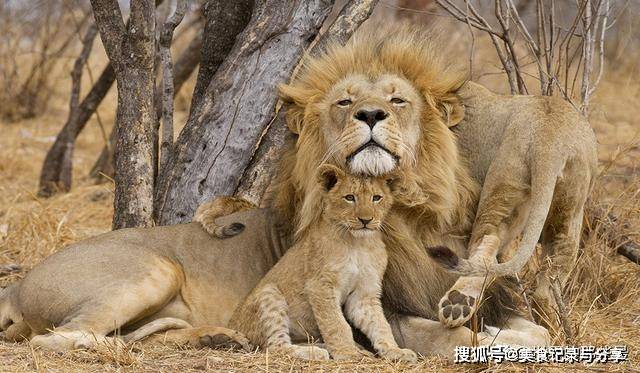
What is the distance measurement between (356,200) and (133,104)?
143 cm

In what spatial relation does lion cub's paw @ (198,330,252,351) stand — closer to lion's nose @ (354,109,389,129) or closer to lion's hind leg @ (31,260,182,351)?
lion's hind leg @ (31,260,182,351)

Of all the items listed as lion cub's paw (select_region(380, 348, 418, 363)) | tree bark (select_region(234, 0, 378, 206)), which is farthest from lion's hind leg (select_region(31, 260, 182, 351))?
lion cub's paw (select_region(380, 348, 418, 363))

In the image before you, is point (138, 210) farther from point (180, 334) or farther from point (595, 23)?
point (595, 23)

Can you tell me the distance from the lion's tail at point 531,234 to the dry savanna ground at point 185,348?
0.33 m

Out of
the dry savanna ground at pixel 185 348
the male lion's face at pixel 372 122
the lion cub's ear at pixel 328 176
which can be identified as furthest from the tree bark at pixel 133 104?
the lion cub's ear at pixel 328 176

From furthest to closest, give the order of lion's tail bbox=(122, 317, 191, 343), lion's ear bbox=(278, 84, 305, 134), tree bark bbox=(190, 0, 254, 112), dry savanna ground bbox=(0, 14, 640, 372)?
tree bark bbox=(190, 0, 254, 112) < lion's ear bbox=(278, 84, 305, 134) < lion's tail bbox=(122, 317, 191, 343) < dry savanna ground bbox=(0, 14, 640, 372)

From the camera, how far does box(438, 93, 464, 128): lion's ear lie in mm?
4062

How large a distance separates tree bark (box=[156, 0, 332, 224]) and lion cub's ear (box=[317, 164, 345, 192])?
106 cm

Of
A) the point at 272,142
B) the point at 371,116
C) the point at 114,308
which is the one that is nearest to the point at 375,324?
the point at 371,116

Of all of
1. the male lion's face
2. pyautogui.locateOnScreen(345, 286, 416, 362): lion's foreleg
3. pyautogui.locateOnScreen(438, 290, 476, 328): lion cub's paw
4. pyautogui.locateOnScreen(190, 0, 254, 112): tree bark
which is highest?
pyautogui.locateOnScreen(190, 0, 254, 112): tree bark

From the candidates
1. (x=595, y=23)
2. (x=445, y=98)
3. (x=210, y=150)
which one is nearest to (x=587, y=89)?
(x=595, y=23)

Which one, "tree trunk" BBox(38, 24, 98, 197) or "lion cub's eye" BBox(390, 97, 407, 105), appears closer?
"lion cub's eye" BBox(390, 97, 407, 105)

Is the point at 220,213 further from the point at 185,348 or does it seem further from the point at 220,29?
the point at 220,29

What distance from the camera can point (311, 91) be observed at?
4133 mm
